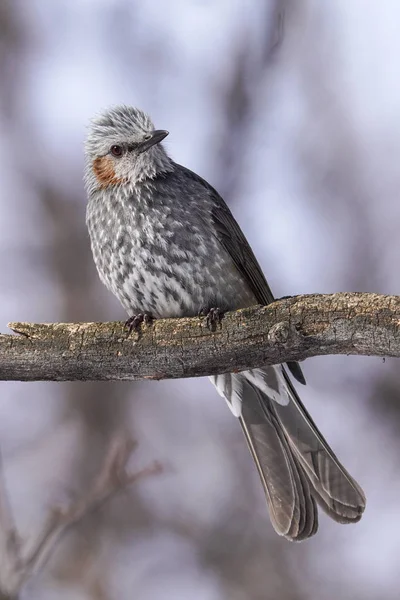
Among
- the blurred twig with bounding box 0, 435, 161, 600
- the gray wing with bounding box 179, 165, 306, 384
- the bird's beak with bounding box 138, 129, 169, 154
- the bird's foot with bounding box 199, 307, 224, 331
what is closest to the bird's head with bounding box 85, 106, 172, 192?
the bird's beak with bounding box 138, 129, 169, 154

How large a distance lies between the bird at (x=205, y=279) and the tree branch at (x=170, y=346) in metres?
0.46

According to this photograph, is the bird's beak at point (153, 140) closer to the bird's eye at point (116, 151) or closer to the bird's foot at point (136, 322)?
the bird's eye at point (116, 151)

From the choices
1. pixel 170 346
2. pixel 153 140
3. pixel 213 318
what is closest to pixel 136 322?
pixel 170 346

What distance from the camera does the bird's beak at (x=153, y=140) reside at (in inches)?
202

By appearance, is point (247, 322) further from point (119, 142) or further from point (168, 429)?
point (168, 429)

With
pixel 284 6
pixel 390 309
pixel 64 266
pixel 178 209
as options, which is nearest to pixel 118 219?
pixel 178 209

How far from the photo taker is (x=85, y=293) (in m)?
7.01

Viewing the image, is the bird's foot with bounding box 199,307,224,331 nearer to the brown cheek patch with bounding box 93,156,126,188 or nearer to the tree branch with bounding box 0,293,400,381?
the tree branch with bounding box 0,293,400,381

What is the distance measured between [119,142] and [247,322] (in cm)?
188

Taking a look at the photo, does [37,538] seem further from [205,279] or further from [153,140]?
[153,140]

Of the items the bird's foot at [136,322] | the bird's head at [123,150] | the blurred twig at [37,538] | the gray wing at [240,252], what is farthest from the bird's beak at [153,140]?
the blurred twig at [37,538]

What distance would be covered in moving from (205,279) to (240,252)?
1.23 feet

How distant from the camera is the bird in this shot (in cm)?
478

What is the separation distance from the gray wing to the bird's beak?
0.42 m
